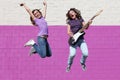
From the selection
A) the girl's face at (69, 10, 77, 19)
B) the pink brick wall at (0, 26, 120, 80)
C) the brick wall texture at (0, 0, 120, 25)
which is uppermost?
the girl's face at (69, 10, 77, 19)

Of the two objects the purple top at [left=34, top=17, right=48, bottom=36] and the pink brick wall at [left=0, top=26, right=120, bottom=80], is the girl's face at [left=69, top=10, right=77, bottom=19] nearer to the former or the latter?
the purple top at [left=34, top=17, right=48, bottom=36]

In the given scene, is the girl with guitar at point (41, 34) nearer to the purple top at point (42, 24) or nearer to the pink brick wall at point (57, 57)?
the purple top at point (42, 24)

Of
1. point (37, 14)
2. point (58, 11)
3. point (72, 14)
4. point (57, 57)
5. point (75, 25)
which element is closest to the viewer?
point (72, 14)

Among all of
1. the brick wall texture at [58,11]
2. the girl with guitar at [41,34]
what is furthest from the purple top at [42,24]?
the brick wall texture at [58,11]

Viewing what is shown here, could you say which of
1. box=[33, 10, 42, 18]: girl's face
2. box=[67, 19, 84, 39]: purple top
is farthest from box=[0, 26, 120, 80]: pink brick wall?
box=[33, 10, 42, 18]: girl's face

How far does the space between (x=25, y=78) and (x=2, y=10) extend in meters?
2.31

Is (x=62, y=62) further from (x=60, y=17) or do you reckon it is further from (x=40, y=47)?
(x=40, y=47)

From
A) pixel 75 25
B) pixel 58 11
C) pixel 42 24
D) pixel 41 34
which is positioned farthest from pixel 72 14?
pixel 58 11

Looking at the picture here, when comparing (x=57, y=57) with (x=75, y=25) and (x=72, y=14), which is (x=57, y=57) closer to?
(x=75, y=25)

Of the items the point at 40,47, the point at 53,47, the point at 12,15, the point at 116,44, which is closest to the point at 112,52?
the point at 116,44

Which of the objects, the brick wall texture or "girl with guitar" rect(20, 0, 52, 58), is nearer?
"girl with guitar" rect(20, 0, 52, 58)

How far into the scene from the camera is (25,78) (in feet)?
71.8

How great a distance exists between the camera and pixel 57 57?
71.5 ft

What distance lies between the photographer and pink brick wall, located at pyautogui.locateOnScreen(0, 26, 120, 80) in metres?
21.8
